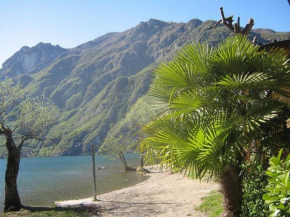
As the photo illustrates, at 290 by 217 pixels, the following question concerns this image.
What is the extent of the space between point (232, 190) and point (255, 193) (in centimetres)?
85

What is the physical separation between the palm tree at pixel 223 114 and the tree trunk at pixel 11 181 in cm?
1108

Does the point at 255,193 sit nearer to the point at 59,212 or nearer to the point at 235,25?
the point at 235,25

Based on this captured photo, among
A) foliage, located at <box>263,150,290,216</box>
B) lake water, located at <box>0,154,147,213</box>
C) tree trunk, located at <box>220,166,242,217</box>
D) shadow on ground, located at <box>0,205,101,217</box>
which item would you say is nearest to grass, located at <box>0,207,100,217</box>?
shadow on ground, located at <box>0,205,101,217</box>

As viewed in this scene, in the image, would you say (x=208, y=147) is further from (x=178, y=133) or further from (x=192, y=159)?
(x=178, y=133)

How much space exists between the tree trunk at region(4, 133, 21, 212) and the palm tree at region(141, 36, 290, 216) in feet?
36.3

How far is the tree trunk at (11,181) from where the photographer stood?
14.6 metres

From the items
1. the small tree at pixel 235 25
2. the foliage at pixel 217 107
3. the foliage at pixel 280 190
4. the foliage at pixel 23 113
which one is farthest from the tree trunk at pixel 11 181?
the foliage at pixel 280 190

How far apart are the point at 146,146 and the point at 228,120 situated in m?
1.88

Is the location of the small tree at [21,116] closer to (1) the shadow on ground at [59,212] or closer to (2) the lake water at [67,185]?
(1) the shadow on ground at [59,212]

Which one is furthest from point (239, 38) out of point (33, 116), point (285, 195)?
point (33, 116)

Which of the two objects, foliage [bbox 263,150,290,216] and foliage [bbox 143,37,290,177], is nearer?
foliage [bbox 263,150,290,216]

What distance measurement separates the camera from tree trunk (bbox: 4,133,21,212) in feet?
47.9

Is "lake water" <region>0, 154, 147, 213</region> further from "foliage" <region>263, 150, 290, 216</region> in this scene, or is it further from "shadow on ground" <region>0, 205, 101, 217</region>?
"foliage" <region>263, 150, 290, 216</region>

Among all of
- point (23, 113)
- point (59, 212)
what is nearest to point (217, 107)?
point (59, 212)
